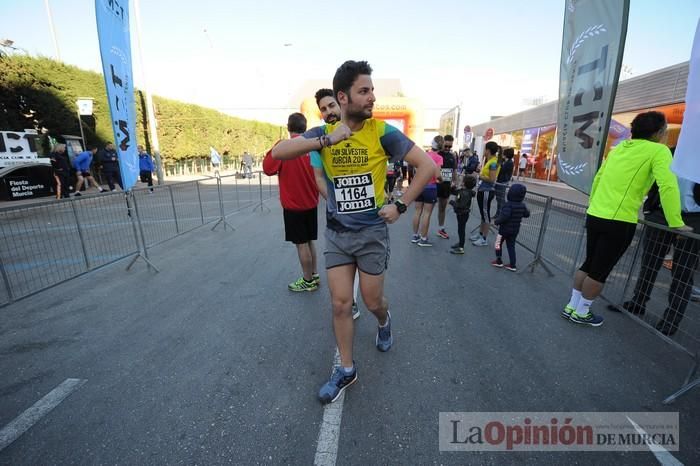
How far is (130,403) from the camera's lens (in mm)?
2307

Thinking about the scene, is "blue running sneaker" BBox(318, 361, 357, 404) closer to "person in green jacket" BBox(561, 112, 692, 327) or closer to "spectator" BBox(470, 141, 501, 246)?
"person in green jacket" BBox(561, 112, 692, 327)

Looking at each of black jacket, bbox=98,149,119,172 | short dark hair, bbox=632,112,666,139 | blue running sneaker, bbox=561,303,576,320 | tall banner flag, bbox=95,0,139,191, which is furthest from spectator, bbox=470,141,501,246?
black jacket, bbox=98,149,119,172

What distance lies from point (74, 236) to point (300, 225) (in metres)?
5.65

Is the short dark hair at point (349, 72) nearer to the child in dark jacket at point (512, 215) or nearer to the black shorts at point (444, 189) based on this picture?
the child in dark jacket at point (512, 215)

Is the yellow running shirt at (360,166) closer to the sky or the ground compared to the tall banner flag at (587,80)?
closer to the ground

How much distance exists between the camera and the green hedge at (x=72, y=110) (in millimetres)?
12266

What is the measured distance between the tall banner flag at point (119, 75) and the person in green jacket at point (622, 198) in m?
5.41

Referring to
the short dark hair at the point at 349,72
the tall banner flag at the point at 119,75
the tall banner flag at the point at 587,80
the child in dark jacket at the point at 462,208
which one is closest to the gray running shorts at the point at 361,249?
the short dark hair at the point at 349,72

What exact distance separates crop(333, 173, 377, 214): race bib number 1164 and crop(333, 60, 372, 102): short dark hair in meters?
0.54

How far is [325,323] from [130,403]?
66.8 inches

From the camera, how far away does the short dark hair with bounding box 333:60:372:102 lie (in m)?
2.02

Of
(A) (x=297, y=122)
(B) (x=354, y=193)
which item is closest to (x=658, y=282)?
(B) (x=354, y=193)

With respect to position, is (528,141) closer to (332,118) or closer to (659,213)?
(659,213)

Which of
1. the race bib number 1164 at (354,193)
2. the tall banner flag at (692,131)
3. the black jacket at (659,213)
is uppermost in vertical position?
the tall banner flag at (692,131)
